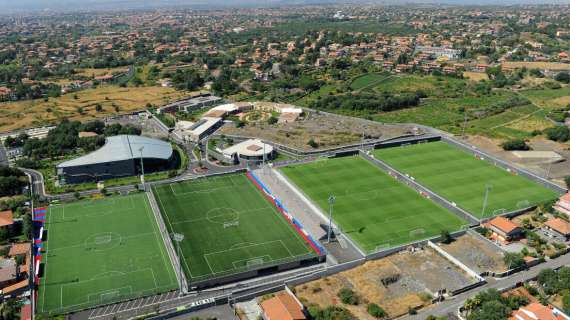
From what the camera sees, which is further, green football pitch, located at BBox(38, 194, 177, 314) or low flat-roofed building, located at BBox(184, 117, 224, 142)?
low flat-roofed building, located at BBox(184, 117, 224, 142)

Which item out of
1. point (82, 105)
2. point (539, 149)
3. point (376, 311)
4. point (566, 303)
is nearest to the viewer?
point (566, 303)

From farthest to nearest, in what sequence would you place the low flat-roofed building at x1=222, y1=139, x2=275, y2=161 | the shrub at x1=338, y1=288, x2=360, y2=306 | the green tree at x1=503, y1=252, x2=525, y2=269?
the low flat-roofed building at x1=222, y1=139, x2=275, y2=161 < the green tree at x1=503, y1=252, x2=525, y2=269 < the shrub at x1=338, y1=288, x2=360, y2=306

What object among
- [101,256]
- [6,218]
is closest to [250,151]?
[101,256]

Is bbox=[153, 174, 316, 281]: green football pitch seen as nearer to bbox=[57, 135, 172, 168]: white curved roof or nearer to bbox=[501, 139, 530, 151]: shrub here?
bbox=[57, 135, 172, 168]: white curved roof

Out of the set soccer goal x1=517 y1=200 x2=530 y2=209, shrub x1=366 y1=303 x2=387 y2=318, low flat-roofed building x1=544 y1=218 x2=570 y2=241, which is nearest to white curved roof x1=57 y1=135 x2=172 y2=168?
shrub x1=366 y1=303 x2=387 y2=318

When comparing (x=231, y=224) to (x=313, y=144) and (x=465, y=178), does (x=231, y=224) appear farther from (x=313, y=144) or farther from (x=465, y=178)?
(x=465, y=178)

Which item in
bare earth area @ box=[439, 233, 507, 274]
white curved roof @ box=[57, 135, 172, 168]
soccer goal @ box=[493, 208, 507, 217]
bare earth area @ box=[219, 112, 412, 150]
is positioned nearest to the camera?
bare earth area @ box=[439, 233, 507, 274]

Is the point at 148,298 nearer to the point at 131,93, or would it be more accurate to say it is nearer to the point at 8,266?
the point at 8,266

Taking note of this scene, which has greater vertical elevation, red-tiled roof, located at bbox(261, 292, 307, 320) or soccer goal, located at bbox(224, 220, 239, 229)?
red-tiled roof, located at bbox(261, 292, 307, 320)
